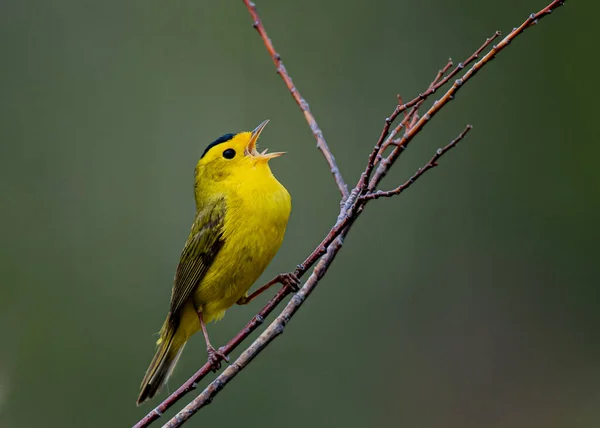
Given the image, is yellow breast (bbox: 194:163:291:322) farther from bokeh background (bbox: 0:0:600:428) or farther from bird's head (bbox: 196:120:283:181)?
bokeh background (bbox: 0:0:600:428)

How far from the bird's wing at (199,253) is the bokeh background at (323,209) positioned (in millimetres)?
1985

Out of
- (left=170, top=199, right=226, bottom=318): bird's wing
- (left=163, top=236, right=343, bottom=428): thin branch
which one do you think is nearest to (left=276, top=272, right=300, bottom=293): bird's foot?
(left=163, top=236, right=343, bottom=428): thin branch

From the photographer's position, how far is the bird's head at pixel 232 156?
3656 millimetres

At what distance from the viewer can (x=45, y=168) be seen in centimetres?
698

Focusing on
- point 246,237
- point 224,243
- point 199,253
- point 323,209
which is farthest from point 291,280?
point 323,209

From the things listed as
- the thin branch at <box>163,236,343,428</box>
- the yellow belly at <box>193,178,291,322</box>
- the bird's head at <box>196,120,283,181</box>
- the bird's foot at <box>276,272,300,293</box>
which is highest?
the bird's head at <box>196,120,283,181</box>

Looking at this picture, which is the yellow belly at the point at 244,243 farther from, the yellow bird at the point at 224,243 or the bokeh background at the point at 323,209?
the bokeh background at the point at 323,209

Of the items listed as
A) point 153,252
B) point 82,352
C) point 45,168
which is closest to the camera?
point 82,352

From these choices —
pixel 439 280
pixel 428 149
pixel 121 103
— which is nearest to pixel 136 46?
pixel 121 103

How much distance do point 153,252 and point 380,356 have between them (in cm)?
204

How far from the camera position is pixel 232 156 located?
3715 millimetres

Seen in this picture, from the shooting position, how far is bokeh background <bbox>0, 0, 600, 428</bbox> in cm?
573

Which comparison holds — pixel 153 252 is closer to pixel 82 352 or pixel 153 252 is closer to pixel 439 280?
pixel 82 352

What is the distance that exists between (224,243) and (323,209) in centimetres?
289
